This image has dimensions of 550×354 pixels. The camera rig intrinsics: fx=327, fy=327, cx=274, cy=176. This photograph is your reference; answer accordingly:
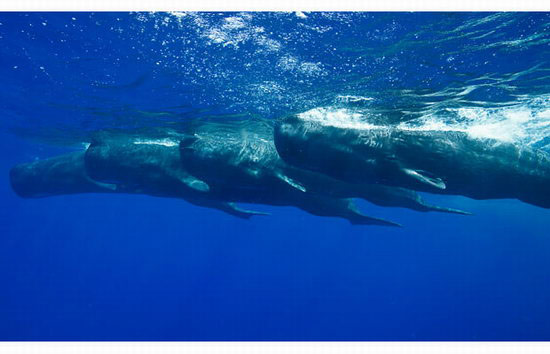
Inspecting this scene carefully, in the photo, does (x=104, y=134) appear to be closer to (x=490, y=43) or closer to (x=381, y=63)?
(x=381, y=63)

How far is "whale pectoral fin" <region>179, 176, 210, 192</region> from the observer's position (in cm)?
899

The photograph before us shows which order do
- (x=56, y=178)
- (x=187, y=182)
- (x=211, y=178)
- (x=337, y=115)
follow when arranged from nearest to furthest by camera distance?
(x=211, y=178), (x=187, y=182), (x=337, y=115), (x=56, y=178)

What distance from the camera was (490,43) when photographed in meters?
6.94

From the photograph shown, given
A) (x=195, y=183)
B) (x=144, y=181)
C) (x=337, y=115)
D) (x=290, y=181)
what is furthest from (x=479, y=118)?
(x=144, y=181)

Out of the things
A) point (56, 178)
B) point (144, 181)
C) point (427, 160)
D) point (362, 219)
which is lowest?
point (56, 178)

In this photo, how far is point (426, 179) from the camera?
5.91 meters

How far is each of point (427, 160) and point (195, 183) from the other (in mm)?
5940

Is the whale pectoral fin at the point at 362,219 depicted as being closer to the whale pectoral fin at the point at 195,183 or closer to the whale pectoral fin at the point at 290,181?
the whale pectoral fin at the point at 290,181

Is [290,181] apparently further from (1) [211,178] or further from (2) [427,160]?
(2) [427,160]

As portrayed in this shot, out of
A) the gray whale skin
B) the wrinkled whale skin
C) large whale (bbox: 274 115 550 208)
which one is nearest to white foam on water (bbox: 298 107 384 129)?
the gray whale skin

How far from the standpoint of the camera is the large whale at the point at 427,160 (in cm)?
613

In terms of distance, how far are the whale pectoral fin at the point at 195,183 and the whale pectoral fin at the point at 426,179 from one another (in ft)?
17.3

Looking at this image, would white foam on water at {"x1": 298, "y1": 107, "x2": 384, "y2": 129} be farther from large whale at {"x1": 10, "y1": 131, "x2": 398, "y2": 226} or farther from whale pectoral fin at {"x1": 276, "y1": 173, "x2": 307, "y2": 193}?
whale pectoral fin at {"x1": 276, "y1": 173, "x2": 307, "y2": 193}

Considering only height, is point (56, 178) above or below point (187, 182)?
below
